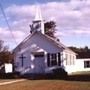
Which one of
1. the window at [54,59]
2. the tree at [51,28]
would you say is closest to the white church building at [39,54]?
the window at [54,59]

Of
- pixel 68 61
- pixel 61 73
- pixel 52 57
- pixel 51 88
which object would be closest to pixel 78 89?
pixel 51 88

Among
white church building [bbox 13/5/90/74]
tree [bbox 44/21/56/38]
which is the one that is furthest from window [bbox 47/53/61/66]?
tree [bbox 44/21/56/38]

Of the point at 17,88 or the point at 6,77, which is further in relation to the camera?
the point at 6,77

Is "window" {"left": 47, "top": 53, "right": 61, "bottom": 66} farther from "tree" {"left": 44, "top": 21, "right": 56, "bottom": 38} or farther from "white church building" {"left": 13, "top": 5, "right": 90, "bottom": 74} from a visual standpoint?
"tree" {"left": 44, "top": 21, "right": 56, "bottom": 38}

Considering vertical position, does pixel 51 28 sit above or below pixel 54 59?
above

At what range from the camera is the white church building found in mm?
44625

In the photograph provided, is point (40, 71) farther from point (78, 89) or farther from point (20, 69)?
point (78, 89)

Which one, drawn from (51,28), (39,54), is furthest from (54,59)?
(51,28)

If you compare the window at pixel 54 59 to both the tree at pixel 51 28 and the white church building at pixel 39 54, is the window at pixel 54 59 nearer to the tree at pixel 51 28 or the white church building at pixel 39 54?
the white church building at pixel 39 54

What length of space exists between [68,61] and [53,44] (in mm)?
5470

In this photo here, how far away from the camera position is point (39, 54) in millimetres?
45906

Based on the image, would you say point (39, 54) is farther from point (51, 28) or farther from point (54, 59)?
point (51, 28)

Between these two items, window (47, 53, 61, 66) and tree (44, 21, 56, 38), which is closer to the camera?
window (47, 53, 61, 66)

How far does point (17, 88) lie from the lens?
26.4 metres
